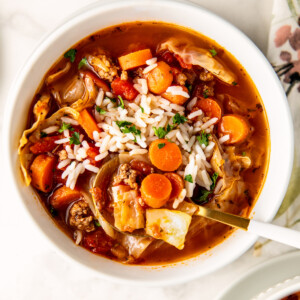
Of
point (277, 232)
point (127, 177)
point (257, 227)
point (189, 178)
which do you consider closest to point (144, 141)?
point (127, 177)

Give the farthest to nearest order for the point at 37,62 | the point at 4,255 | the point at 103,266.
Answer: the point at 4,255 < the point at 103,266 < the point at 37,62

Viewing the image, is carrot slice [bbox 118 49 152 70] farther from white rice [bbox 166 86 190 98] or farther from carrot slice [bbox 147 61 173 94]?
white rice [bbox 166 86 190 98]

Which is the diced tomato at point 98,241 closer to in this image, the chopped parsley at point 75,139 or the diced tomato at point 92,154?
the diced tomato at point 92,154

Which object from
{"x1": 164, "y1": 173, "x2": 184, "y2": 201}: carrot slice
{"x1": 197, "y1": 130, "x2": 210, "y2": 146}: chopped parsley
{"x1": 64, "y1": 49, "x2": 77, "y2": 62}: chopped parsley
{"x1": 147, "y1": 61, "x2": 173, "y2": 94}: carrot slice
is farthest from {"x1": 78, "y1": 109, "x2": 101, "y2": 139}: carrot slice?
{"x1": 197, "y1": 130, "x2": 210, "y2": 146}: chopped parsley

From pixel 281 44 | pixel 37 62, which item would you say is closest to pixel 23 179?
pixel 37 62

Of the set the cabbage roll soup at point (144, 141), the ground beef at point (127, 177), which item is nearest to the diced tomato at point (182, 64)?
the cabbage roll soup at point (144, 141)

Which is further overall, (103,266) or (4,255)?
(4,255)

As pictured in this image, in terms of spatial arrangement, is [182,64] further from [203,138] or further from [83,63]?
[83,63]

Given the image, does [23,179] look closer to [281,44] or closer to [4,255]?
[4,255]
